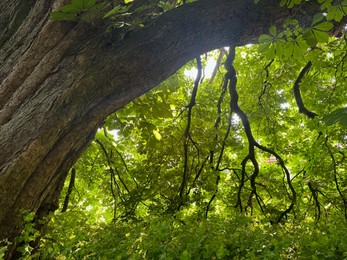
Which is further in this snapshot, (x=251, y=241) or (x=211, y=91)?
(x=211, y=91)

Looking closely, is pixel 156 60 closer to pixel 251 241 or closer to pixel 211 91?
pixel 251 241

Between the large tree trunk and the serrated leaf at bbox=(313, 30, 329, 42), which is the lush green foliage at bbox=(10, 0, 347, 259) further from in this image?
the large tree trunk

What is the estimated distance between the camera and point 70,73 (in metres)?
2.30

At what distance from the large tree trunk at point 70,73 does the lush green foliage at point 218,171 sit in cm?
23

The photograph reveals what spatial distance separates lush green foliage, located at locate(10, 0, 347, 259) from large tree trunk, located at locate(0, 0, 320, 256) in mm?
233

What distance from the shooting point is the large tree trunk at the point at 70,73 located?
2146mm

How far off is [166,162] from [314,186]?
1864 millimetres

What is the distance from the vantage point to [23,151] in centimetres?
210

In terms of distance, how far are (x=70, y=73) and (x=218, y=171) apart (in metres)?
2.57

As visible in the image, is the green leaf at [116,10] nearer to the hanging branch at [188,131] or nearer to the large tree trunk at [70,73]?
the large tree trunk at [70,73]

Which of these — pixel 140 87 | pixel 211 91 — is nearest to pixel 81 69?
pixel 140 87

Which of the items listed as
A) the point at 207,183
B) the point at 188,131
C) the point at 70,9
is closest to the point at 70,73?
the point at 70,9

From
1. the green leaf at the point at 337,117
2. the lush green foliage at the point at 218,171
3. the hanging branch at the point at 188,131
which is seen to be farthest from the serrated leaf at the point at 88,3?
the hanging branch at the point at 188,131

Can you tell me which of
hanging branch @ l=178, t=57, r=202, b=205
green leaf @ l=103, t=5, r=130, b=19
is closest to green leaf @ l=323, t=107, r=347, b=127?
green leaf @ l=103, t=5, r=130, b=19
